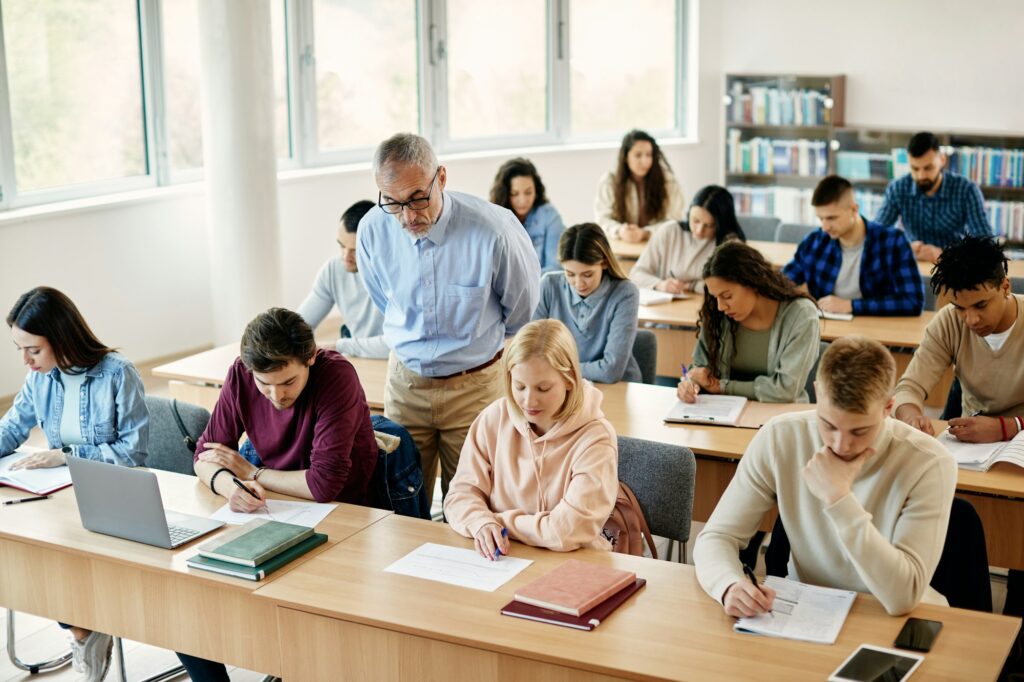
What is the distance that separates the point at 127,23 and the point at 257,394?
4492mm

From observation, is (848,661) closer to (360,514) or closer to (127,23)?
(360,514)


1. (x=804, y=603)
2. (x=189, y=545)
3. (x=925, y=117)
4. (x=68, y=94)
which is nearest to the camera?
(x=804, y=603)

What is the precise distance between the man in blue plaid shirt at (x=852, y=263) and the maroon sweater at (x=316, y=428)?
2676 millimetres

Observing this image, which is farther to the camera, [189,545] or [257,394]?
[257,394]

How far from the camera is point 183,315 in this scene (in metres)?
7.21

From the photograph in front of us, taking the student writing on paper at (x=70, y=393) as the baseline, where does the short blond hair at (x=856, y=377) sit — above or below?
above

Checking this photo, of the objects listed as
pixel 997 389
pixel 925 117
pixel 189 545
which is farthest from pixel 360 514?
pixel 925 117

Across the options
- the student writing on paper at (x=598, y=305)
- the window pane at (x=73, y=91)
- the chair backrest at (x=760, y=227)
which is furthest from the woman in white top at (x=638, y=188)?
the window pane at (x=73, y=91)

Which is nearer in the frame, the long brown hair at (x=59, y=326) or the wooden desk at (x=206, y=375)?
the long brown hair at (x=59, y=326)

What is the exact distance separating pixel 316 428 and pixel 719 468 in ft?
4.18

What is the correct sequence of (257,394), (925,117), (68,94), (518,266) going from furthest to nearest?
(925,117) → (68,94) → (518,266) → (257,394)

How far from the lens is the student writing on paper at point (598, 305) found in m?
4.44

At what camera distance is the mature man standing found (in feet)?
11.6

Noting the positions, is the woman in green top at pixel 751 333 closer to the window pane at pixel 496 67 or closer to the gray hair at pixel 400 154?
the gray hair at pixel 400 154
